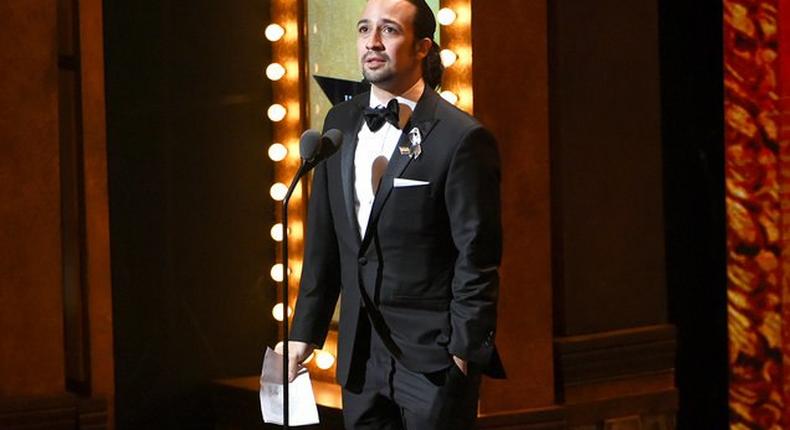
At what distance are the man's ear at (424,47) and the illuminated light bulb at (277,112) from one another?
1.82 meters

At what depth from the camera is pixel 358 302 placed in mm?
3350

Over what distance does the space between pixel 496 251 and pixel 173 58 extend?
2122mm

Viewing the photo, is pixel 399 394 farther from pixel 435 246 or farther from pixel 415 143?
pixel 415 143

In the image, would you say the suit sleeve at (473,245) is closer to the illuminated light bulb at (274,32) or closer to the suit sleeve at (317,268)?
the suit sleeve at (317,268)

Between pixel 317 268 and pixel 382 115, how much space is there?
15.4 inches

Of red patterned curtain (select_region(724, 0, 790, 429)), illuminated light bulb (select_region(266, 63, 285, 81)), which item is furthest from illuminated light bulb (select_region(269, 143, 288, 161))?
red patterned curtain (select_region(724, 0, 790, 429))

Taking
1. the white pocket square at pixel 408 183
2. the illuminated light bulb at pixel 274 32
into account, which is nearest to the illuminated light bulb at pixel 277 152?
the illuminated light bulb at pixel 274 32

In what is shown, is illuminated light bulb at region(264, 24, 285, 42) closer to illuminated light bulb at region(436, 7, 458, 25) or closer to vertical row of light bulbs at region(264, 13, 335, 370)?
vertical row of light bulbs at region(264, 13, 335, 370)

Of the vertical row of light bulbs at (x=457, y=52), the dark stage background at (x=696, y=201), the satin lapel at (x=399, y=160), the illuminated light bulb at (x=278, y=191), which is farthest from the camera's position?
the illuminated light bulb at (x=278, y=191)

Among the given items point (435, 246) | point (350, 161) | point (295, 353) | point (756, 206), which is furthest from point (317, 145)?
point (756, 206)

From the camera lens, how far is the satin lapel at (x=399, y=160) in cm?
329

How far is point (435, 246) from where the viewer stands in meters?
3.30

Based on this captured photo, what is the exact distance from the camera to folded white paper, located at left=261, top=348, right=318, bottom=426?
3375 millimetres

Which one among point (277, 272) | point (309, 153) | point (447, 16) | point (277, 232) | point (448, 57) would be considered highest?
point (447, 16)
